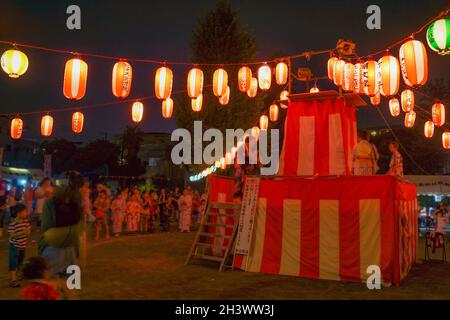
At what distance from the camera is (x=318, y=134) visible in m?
10.7

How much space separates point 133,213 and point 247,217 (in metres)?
9.46

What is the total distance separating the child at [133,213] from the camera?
1766cm

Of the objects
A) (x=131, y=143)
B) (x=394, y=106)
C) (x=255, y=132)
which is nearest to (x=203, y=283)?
(x=394, y=106)

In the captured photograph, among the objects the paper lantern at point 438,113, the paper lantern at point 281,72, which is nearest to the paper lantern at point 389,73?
the paper lantern at point 281,72

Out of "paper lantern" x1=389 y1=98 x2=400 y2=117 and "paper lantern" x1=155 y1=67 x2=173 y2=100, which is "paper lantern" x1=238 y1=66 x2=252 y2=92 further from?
"paper lantern" x1=389 y1=98 x2=400 y2=117

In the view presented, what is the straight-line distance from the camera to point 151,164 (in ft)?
155

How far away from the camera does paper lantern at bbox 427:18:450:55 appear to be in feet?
26.2

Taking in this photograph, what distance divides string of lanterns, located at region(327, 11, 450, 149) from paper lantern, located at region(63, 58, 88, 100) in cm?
766

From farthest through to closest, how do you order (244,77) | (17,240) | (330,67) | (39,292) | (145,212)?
(145,212) < (244,77) < (330,67) < (17,240) < (39,292)

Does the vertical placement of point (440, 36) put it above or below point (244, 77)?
below

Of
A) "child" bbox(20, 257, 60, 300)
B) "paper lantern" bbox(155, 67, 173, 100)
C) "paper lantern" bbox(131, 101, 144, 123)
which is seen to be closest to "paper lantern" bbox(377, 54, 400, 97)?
"paper lantern" bbox(155, 67, 173, 100)

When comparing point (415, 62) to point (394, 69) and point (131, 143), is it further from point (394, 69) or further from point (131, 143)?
point (131, 143)
